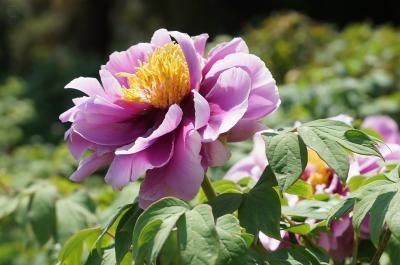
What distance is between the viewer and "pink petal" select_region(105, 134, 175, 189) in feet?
3.42

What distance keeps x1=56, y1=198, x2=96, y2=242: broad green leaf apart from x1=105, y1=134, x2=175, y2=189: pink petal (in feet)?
1.98

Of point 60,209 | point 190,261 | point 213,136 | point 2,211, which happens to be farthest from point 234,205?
point 2,211

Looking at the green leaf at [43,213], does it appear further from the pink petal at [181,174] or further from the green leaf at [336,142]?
the green leaf at [336,142]

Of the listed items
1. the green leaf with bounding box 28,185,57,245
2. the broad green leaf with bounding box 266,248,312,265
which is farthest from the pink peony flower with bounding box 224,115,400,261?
the green leaf with bounding box 28,185,57,245

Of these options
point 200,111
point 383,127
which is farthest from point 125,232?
point 383,127

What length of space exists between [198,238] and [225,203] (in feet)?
0.63

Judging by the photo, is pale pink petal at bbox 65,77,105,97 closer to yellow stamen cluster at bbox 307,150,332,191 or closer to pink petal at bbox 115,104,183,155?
→ pink petal at bbox 115,104,183,155

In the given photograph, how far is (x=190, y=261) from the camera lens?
2.81ft

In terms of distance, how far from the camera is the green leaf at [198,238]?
0.86 meters

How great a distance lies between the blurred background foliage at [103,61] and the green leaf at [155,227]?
719mm

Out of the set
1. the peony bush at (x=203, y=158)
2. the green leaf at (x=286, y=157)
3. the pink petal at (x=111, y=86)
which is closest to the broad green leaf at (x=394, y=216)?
the peony bush at (x=203, y=158)

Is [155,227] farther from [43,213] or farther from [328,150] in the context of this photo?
[43,213]

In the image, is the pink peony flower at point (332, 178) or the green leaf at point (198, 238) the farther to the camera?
the pink peony flower at point (332, 178)

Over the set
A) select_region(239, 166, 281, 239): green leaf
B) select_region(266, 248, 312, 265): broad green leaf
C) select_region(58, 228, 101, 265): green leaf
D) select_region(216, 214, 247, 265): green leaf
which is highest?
select_region(216, 214, 247, 265): green leaf
